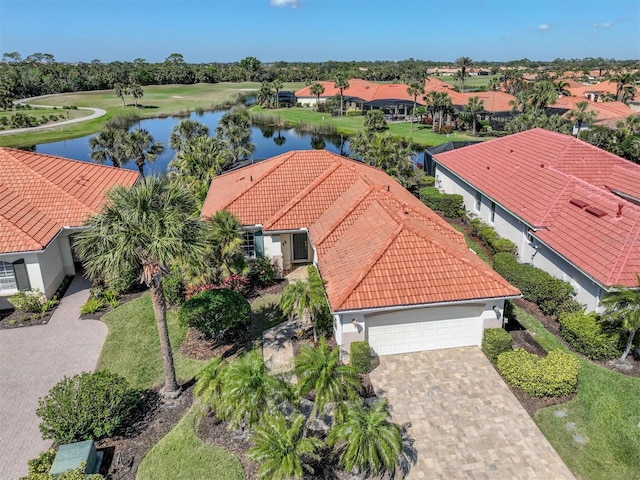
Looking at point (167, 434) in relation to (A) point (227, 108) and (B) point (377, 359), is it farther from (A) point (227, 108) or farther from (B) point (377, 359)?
(A) point (227, 108)

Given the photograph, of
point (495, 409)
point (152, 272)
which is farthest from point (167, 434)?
point (495, 409)

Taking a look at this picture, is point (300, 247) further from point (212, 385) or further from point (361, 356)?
point (212, 385)

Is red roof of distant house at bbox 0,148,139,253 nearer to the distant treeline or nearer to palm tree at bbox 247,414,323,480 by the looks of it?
palm tree at bbox 247,414,323,480

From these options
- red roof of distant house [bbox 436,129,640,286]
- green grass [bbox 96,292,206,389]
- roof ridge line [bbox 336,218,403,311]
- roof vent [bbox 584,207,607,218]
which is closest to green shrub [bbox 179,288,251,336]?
green grass [bbox 96,292,206,389]

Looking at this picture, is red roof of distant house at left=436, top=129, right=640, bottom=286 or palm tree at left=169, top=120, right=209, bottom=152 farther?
palm tree at left=169, top=120, right=209, bottom=152

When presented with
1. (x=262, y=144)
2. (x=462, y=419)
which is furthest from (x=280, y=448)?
(x=262, y=144)

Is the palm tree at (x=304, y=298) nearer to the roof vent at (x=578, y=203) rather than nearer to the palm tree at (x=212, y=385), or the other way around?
the palm tree at (x=212, y=385)
